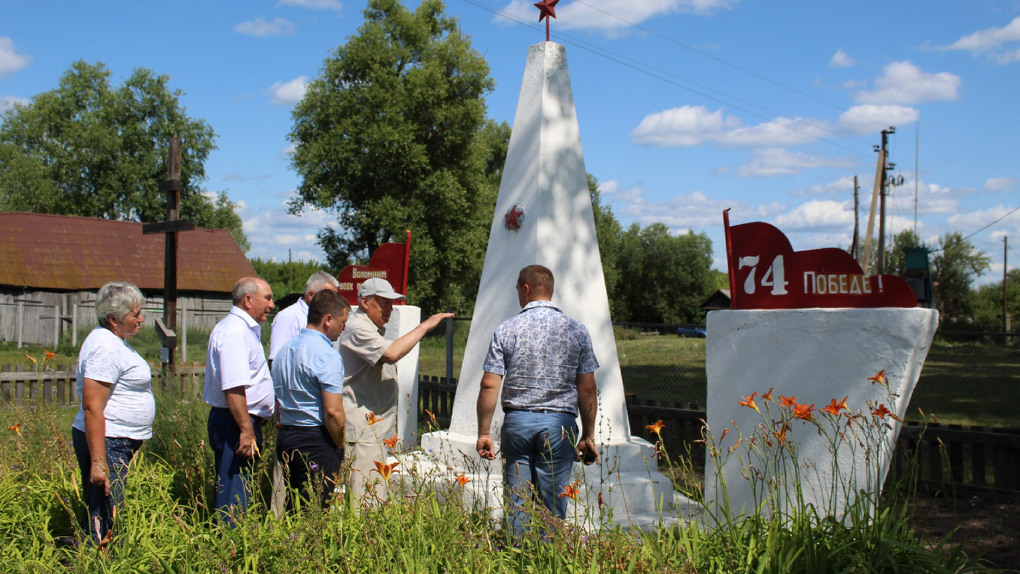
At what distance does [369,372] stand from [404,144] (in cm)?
2080

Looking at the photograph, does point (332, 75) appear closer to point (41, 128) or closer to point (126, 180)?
point (126, 180)

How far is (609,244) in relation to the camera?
48875mm

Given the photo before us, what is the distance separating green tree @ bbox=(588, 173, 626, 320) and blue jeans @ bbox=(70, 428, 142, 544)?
42.3m

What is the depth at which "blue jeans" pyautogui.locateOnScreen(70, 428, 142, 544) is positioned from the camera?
349 centimetres

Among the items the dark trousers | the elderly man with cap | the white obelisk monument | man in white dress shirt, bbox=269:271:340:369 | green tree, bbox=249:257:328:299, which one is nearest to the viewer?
the dark trousers

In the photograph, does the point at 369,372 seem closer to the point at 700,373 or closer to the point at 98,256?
the point at 700,373

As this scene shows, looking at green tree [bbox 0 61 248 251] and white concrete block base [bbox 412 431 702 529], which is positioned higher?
green tree [bbox 0 61 248 251]

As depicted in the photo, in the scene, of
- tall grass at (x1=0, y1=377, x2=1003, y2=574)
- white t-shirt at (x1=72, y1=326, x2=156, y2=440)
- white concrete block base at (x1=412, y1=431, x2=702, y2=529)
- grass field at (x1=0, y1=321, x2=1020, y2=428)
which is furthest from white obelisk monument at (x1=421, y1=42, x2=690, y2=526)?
grass field at (x1=0, y1=321, x2=1020, y2=428)

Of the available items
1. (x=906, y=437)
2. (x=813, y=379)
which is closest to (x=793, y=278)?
(x=813, y=379)

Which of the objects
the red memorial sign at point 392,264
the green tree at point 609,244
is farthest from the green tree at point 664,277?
the red memorial sign at point 392,264

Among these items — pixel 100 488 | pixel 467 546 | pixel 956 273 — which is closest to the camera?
pixel 467 546

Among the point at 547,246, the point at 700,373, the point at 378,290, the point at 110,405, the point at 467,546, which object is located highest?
the point at 547,246

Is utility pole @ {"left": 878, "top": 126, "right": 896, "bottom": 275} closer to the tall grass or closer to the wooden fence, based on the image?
the wooden fence

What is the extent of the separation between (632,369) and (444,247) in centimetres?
1006
